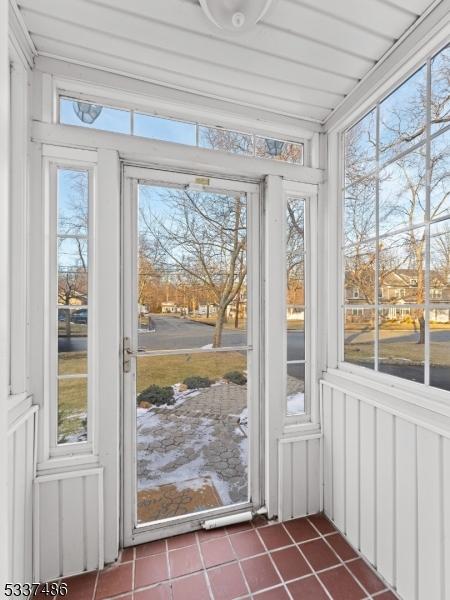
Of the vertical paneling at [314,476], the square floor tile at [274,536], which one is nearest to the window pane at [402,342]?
the vertical paneling at [314,476]

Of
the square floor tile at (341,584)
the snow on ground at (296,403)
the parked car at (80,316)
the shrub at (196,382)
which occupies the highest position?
the parked car at (80,316)

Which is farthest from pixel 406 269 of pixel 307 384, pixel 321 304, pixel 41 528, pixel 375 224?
pixel 41 528

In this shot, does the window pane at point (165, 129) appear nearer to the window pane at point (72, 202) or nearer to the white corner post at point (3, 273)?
the window pane at point (72, 202)

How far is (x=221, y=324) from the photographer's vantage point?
1.89m

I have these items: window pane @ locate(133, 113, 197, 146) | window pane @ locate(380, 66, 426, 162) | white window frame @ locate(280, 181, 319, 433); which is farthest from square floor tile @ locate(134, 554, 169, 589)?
window pane @ locate(380, 66, 426, 162)

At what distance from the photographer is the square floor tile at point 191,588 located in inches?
54.2

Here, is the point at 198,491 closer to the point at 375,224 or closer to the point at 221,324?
the point at 221,324

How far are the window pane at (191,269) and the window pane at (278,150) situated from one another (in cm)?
31

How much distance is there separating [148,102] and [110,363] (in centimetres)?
139

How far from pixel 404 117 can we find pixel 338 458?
71.5 inches

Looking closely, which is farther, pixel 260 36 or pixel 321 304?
pixel 321 304

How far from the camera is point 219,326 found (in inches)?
74.2

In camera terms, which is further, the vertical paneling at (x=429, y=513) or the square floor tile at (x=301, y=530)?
the square floor tile at (x=301, y=530)

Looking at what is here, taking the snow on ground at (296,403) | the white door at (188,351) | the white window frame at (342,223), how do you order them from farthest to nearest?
the snow on ground at (296,403) < the white door at (188,351) < the white window frame at (342,223)
